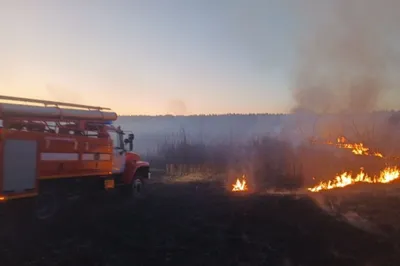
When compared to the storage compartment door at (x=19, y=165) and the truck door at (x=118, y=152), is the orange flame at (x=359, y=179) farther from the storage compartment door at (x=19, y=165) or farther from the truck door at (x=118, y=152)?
the storage compartment door at (x=19, y=165)

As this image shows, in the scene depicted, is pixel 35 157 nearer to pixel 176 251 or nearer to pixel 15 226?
pixel 15 226

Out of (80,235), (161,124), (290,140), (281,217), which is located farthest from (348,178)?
(161,124)

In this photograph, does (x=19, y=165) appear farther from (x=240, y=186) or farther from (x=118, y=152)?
(x=240, y=186)

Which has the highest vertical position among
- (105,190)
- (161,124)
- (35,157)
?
(161,124)

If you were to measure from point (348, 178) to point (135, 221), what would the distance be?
12440 millimetres

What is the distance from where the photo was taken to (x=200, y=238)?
1078 centimetres

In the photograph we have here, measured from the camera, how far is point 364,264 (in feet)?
29.0

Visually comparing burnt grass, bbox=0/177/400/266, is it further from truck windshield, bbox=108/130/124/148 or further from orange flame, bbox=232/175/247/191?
orange flame, bbox=232/175/247/191

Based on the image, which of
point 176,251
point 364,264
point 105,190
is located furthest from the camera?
point 105,190

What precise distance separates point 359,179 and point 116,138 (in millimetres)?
12202

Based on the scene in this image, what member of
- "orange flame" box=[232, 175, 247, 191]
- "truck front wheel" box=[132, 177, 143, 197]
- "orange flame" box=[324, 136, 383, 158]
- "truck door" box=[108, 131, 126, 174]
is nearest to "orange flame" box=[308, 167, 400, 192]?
"orange flame" box=[232, 175, 247, 191]

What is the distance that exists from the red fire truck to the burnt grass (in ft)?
3.13

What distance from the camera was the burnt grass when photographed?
29.9 ft

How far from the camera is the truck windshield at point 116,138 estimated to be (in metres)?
16.0
